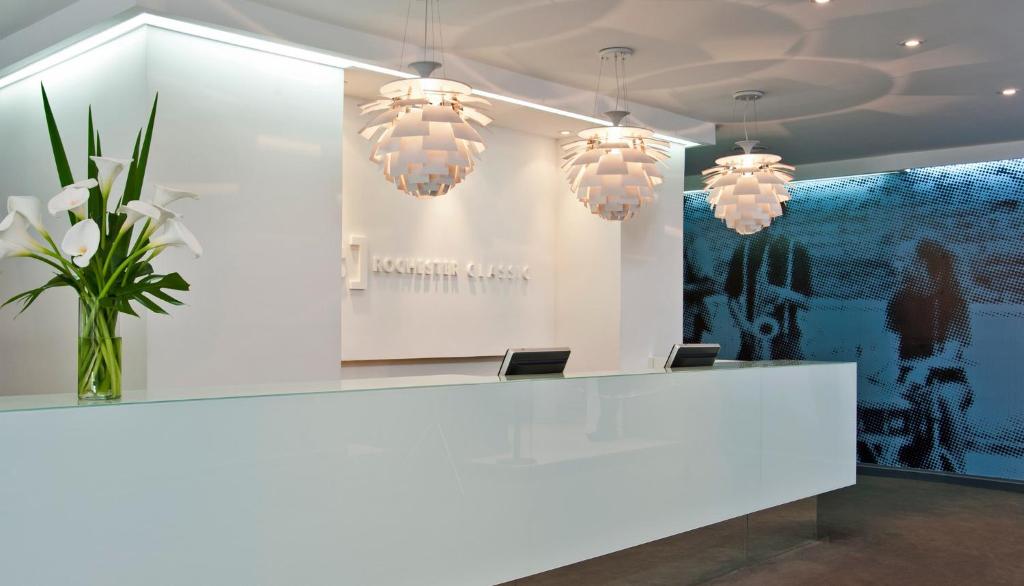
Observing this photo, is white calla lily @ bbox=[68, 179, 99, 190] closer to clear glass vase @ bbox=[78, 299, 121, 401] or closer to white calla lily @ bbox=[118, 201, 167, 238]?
white calla lily @ bbox=[118, 201, 167, 238]

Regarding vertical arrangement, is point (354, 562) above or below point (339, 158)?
below

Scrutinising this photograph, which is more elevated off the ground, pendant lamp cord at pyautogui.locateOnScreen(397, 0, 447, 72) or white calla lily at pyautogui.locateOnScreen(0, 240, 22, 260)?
pendant lamp cord at pyautogui.locateOnScreen(397, 0, 447, 72)

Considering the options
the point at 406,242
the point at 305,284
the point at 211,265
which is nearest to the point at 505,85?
the point at 406,242

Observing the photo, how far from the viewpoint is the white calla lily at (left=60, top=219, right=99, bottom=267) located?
8.71 feet

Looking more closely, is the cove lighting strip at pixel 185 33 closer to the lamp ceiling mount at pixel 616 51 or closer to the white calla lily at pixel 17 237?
the lamp ceiling mount at pixel 616 51

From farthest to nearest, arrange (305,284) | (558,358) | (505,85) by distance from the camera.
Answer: (505,85) → (305,284) → (558,358)

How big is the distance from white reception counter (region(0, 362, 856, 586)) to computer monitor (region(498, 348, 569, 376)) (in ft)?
0.60

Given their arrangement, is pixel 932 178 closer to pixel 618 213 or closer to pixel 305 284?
pixel 618 213

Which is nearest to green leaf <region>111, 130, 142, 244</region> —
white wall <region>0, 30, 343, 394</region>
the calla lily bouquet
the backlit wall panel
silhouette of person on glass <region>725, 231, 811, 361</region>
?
the calla lily bouquet

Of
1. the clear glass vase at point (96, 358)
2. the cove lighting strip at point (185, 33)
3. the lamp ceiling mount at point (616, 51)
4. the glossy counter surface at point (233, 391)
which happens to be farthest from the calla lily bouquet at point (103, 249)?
the lamp ceiling mount at point (616, 51)

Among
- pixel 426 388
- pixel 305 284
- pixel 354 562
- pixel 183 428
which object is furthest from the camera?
pixel 305 284

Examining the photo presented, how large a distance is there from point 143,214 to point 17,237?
1.25 ft

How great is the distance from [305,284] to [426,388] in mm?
2039

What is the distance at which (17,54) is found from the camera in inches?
211
